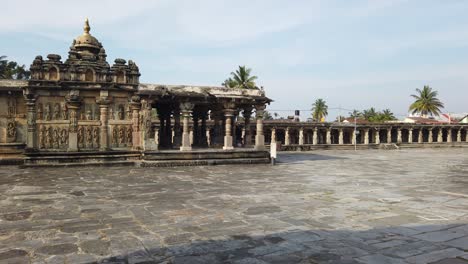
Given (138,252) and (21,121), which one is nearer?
(138,252)

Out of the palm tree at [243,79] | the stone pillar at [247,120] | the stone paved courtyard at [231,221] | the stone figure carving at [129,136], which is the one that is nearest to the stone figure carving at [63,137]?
the stone figure carving at [129,136]

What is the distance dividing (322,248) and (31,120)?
48.7ft

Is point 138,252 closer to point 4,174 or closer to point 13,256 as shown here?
point 13,256

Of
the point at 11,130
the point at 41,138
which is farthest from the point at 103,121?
the point at 11,130

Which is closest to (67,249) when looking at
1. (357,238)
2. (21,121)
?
(357,238)

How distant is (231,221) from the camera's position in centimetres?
645

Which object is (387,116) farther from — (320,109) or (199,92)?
(199,92)

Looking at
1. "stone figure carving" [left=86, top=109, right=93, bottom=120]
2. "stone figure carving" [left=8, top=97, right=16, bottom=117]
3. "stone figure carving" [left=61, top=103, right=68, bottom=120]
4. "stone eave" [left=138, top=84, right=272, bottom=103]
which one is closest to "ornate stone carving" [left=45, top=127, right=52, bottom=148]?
"stone figure carving" [left=61, top=103, right=68, bottom=120]

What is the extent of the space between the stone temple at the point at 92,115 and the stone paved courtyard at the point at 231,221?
538 centimetres

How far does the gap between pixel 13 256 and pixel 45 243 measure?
53cm

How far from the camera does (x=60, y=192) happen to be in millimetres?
9172

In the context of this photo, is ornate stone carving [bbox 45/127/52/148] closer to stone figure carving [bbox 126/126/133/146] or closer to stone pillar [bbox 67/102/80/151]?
stone pillar [bbox 67/102/80/151]

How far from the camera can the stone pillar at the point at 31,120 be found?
15.9m

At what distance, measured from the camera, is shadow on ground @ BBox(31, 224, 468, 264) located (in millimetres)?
4594
